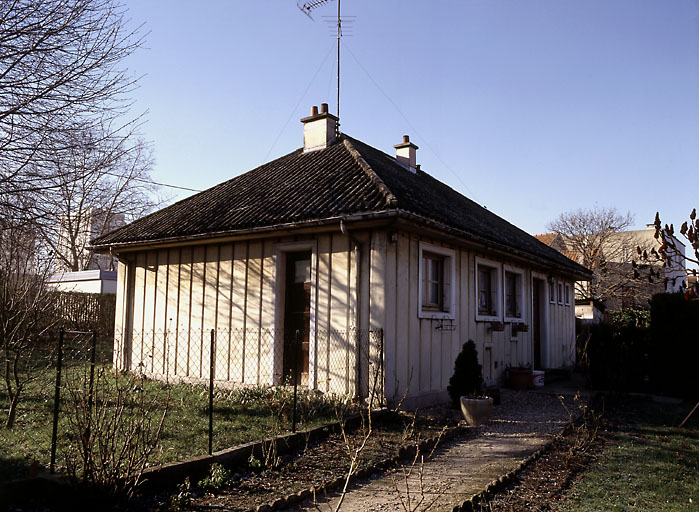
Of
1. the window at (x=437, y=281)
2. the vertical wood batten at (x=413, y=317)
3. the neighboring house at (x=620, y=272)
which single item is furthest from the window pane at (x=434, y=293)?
the neighboring house at (x=620, y=272)

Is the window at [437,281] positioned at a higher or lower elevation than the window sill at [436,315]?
higher

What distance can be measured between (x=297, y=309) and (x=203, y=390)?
2211 mm

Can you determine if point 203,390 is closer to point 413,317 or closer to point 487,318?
point 413,317

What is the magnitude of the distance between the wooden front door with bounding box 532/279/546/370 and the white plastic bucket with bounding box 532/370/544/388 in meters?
2.25

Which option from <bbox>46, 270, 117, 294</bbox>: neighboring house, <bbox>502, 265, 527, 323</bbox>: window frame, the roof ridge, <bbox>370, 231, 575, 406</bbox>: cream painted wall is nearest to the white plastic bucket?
<bbox>370, 231, 575, 406</bbox>: cream painted wall

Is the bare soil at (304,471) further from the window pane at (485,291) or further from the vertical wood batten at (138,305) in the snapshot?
the vertical wood batten at (138,305)

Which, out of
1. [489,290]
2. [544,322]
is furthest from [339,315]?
[544,322]

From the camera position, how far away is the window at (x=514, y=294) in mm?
13602

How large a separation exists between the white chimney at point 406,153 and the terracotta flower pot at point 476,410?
355 inches

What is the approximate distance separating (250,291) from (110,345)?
8.38 metres

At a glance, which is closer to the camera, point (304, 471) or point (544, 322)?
point (304, 471)

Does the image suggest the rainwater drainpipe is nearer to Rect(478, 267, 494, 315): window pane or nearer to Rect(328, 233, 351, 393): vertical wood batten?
Rect(328, 233, 351, 393): vertical wood batten

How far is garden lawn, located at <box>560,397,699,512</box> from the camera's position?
516 centimetres

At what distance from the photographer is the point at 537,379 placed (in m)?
13.1
